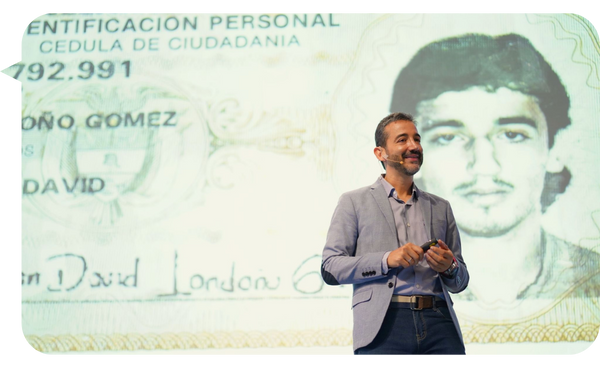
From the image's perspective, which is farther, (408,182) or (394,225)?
(408,182)

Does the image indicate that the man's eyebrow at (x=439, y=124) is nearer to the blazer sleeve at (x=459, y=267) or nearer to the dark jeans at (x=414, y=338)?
the blazer sleeve at (x=459, y=267)

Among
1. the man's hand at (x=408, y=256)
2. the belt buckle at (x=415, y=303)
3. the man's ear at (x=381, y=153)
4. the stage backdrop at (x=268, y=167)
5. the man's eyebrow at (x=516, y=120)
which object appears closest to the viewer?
the man's hand at (x=408, y=256)

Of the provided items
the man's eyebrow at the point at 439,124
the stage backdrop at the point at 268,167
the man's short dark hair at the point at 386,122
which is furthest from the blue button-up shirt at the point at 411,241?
the man's eyebrow at the point at 439,124

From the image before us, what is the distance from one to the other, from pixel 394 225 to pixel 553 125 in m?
1.80

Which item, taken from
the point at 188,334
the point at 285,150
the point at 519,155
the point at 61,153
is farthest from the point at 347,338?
the point at 61,153

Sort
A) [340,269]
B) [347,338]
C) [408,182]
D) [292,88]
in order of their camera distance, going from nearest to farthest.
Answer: [340,269], [408,182], [347,338], [292,88]

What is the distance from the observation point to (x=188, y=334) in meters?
3.06

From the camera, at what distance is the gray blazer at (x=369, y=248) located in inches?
67.9

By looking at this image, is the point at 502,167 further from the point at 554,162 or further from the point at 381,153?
the point at 381,153

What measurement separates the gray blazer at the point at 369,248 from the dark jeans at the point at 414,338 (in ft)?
0.10

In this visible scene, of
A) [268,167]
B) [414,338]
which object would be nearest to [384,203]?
[414,338]

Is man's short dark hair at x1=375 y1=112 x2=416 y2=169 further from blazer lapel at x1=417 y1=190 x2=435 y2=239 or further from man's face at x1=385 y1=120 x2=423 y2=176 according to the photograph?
blazer lapel at x1=417 y1=190 x2=435 y2=239

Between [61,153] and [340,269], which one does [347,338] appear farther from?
[61,153]

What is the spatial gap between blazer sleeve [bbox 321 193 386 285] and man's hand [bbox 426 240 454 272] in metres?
0.13
